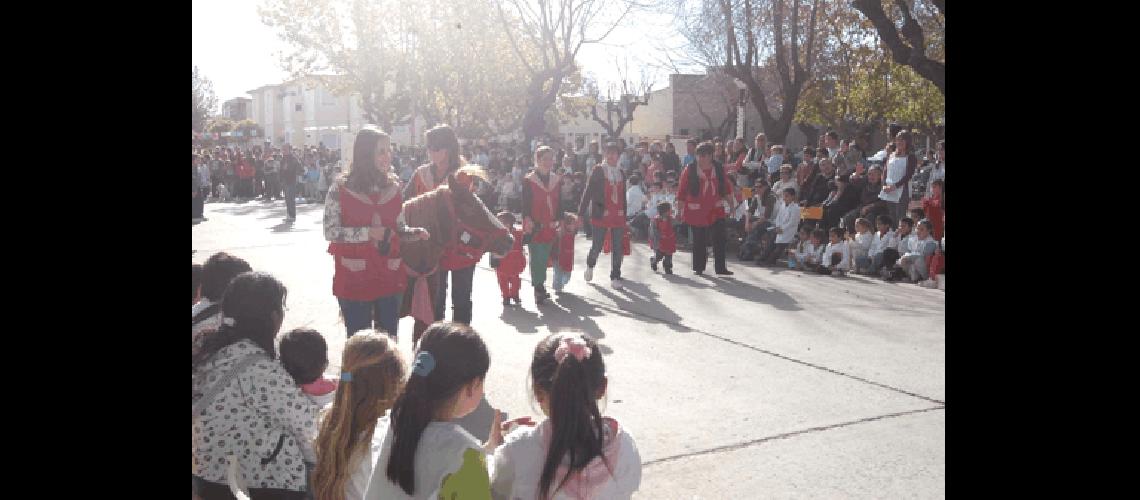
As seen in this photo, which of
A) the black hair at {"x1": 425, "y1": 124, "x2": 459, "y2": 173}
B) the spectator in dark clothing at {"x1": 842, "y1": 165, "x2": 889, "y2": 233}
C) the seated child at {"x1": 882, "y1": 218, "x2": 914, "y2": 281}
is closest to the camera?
the black hair at {"x1": 425, "y1": 124, "x2": 459, "y2": 173}

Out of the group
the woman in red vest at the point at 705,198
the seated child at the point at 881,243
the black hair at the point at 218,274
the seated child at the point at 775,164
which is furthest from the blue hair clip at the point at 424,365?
the seated child at the point at 775,164

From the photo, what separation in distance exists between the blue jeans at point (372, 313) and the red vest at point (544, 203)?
4606 millimetres

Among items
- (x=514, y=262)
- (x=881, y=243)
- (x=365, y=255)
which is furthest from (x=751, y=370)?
(x=881, y=243)

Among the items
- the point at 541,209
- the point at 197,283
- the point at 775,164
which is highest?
the point at 775,164

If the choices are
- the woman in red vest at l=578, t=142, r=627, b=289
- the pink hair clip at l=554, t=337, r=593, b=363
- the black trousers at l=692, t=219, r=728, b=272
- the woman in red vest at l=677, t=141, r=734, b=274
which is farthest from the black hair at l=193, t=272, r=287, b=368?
the black trousers at l=692, t=219, r=728, b=272

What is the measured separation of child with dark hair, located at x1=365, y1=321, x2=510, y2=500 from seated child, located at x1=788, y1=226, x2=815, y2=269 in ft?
37.9

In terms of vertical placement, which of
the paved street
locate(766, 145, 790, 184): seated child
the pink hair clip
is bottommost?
the paved street

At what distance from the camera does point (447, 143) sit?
687cm

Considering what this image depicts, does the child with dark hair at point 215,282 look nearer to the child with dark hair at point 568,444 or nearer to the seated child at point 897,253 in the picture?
the child with dark hair at point 568,444

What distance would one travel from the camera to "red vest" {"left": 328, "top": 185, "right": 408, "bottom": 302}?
560 centimetres

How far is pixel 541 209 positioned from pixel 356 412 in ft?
24.0

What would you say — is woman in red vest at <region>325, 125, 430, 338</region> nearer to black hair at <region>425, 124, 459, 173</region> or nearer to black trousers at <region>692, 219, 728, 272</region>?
black hair at <region>425, 124, 459, 173</region>

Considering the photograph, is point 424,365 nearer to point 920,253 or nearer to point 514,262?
point 514,262
